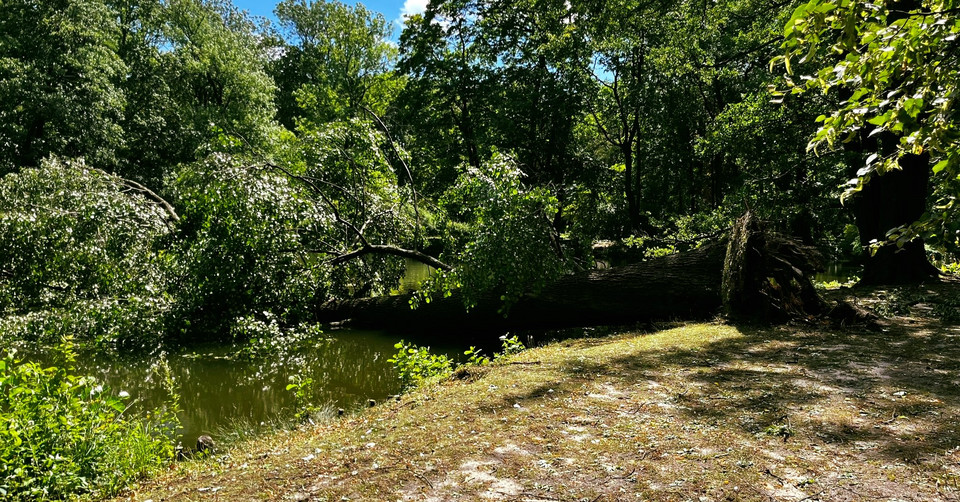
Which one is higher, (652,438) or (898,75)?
(898,75)

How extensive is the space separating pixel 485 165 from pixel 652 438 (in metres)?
6.71

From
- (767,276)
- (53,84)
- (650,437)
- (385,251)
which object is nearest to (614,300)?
(767,276)

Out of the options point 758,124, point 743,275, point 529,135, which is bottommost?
point 743,275

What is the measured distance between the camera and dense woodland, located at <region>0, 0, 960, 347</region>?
2438 mm

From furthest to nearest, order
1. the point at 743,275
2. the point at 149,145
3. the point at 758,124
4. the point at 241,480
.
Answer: the point at 149,145 < the point at 758,124 < the point at 743,275 < the point at 241,480

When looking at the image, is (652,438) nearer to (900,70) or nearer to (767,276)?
(900,70)

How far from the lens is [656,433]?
3359mm

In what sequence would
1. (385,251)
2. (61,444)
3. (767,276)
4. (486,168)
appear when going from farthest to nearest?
(385,251), (486,168), (767,276), (61,444)

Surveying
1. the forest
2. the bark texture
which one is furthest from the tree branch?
the bark texture

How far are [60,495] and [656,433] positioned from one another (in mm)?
3898

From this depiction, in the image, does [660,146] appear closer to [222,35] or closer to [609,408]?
[609,408]

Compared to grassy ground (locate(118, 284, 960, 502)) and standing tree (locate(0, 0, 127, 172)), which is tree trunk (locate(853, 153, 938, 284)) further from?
standing tree (locate(0, 0, 127, 172))

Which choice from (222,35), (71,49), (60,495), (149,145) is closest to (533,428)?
(60,495)

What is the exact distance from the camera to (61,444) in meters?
3.71
